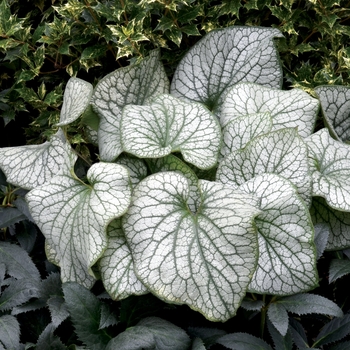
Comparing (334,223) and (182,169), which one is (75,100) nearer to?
(182,169)

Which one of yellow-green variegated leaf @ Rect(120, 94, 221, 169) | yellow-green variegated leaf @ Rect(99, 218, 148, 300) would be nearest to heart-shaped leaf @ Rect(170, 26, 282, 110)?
yellow-green variegated leaf @ Rect(120, 94, 221, 169)

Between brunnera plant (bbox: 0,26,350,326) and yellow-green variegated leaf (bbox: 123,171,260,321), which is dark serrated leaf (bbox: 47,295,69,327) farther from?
yellow-green variegated leaf (bbox: 123,171,260,321)

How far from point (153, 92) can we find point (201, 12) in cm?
35

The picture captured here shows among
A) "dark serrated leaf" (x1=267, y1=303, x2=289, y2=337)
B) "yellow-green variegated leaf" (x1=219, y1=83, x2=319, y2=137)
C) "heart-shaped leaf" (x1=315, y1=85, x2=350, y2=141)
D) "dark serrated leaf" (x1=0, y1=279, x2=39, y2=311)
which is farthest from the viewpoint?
"heart-shaped leaf" (x1=315, y1=85, x2=350, y2=141)

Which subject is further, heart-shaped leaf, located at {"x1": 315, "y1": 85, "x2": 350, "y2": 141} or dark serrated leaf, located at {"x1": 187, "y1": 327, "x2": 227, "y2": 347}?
heart-shaped leaf, located at {"x1": 315, "y1": 85, "x2": 350, "y2": 141}

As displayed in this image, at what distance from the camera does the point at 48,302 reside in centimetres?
143

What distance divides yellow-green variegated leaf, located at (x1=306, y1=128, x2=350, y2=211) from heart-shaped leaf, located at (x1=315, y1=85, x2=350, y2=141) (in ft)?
0.42

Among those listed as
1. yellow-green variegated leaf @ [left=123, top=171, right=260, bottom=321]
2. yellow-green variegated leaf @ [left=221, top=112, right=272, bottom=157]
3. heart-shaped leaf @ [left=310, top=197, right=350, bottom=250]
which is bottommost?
heart-shaped leaf @ [left=310, top=197, right=350, bottom=250]

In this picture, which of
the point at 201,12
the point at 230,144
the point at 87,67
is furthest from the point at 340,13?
the point at 87,67

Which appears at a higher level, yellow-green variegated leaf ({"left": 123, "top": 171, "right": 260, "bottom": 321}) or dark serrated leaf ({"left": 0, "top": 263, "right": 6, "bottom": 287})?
yellow-green variegated leaf ({"left": 123, "top": 171, "right": 260, "bottom": 321})

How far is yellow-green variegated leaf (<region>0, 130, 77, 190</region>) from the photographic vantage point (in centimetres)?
158

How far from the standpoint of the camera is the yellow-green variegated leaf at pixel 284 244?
133cm

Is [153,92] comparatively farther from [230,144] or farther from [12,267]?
[12,267]

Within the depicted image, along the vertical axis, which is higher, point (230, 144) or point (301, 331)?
point (230, 144)
